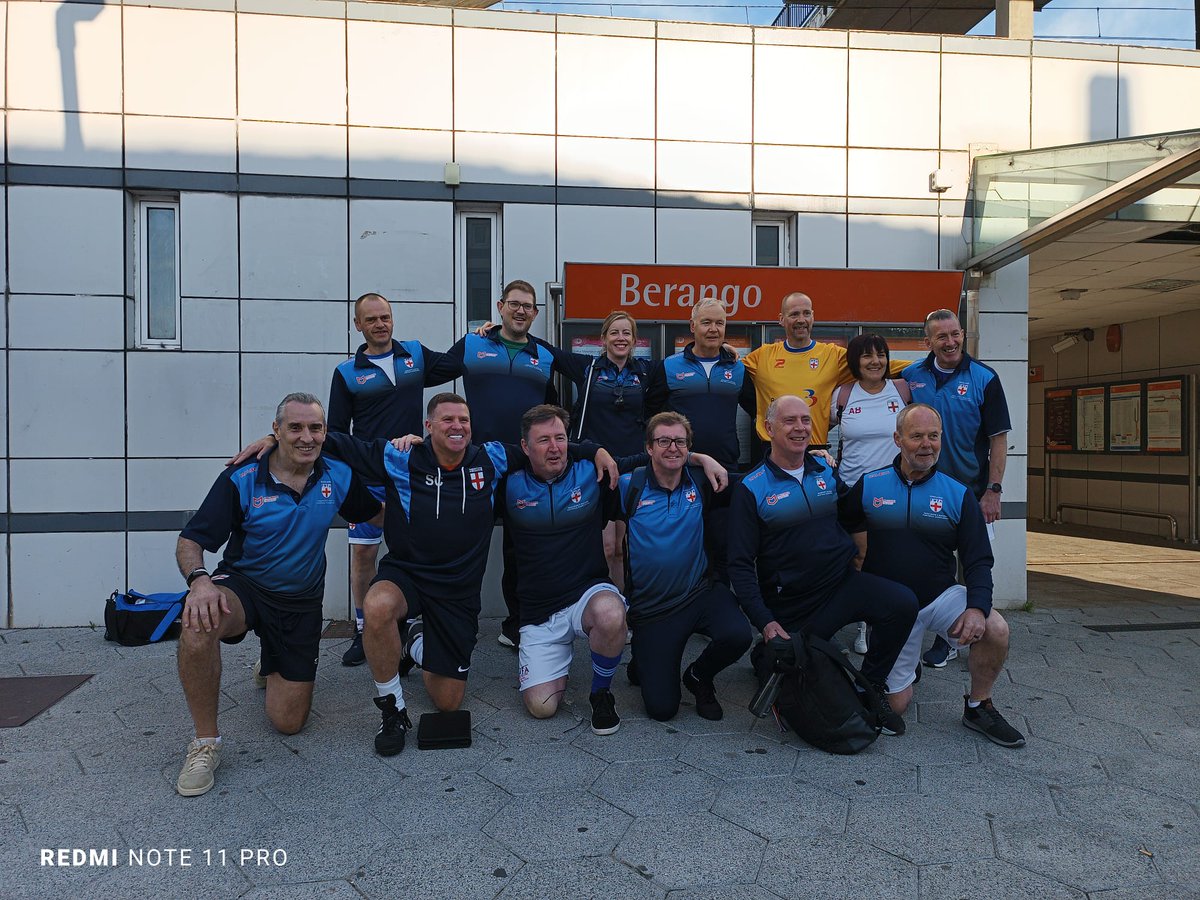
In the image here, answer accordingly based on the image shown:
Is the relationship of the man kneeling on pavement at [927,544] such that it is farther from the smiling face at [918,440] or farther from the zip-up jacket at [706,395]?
the zip-up jacket at [706,395]

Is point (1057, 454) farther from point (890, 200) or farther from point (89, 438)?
point (89, 438)

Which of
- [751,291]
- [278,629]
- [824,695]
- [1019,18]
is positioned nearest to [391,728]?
[278,629]

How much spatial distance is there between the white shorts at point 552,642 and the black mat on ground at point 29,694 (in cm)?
237

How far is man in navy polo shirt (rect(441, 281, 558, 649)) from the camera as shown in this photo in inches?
173

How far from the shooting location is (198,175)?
5.29 m

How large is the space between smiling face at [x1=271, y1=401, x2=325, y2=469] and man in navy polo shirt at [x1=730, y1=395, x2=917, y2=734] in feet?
6.29

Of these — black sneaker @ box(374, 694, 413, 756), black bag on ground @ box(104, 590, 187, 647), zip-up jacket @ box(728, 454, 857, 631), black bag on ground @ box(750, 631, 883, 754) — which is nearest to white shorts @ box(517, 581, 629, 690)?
black sneaker @ box(374, 694, 413, 756)

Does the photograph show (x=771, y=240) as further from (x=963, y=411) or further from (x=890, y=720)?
(x=890, y=720)

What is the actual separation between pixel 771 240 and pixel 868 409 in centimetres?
233

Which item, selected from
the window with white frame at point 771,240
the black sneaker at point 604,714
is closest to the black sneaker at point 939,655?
the black sneaker at point 604,714

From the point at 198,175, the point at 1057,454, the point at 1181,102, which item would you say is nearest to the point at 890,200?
the point at 1181,102

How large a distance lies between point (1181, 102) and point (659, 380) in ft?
17.3

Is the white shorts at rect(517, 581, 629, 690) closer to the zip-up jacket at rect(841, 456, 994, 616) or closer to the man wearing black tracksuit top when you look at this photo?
the man wearing black tracksuit top

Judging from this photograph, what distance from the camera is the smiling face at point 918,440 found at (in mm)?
3363
